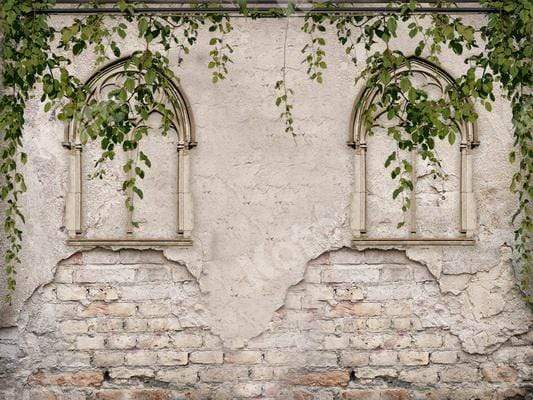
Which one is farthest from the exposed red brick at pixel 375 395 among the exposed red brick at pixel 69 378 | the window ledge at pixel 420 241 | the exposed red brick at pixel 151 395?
the exposed red brick at pixel 69 378

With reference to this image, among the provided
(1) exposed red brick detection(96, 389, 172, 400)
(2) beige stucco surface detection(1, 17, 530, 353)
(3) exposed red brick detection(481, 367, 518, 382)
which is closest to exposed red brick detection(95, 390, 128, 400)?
(1) exposed red brick detection(96, 389, 172, 400)

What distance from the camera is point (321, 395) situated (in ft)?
16.3

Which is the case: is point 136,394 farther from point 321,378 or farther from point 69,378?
point 321,378

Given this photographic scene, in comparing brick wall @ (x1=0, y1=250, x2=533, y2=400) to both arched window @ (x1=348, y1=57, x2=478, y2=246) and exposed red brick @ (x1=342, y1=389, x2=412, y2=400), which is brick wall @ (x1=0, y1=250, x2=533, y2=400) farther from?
arched window @ (x1=348, y1=57, x2=478, y2=246)

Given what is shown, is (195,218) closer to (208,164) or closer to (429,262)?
(208,164)

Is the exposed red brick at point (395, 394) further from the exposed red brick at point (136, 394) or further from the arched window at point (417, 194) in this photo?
the exposed red brick at point (136, 394)

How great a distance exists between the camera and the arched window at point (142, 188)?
501cm

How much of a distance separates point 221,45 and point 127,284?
1.76m

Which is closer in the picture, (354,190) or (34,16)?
(34,16)

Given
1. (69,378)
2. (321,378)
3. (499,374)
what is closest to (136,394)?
(69,378)

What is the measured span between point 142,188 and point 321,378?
5.85 feet

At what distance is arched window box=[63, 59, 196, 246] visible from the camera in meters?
5.01

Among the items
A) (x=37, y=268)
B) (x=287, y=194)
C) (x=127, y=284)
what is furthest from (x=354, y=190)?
(x=37, y=268)

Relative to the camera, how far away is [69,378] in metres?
4.96
